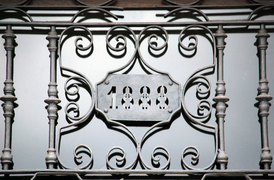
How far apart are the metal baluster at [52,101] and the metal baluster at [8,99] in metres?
0.12

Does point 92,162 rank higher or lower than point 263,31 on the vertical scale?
lower

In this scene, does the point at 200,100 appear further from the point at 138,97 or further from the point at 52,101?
the point at 52,101

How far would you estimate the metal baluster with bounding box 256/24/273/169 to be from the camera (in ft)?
3.51

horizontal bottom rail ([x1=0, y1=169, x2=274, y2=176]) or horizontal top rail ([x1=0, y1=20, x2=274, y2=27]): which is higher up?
horizontal top rail ([x1=0, y1=20, x2=274, y2=27])

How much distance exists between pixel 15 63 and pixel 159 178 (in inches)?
25.0

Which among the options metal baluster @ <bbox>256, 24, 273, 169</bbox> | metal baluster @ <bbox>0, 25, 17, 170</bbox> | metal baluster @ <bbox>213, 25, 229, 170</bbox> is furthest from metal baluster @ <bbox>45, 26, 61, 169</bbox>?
metal baluster @ <bbox>256, 24, 273, 169</bbox>

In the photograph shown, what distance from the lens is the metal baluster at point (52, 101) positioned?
1073 mm

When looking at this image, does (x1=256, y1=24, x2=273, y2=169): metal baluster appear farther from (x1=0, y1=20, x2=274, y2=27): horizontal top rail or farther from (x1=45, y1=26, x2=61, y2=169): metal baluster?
(x1=45, y1=26, x2=61, y2=169): metal baluster

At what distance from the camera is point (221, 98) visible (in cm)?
109

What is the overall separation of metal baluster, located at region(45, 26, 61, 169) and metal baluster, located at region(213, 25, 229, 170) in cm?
53

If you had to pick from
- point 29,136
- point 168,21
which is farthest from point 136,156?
point 168,21

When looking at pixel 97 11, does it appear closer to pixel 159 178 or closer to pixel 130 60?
pixel 130 60

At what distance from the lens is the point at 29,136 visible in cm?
113

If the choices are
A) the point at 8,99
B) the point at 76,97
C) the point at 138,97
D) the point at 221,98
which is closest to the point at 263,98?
the point at 221,98
